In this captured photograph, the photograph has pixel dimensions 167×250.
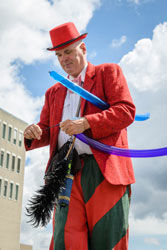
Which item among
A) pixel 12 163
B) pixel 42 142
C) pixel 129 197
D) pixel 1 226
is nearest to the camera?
pixel 129 197

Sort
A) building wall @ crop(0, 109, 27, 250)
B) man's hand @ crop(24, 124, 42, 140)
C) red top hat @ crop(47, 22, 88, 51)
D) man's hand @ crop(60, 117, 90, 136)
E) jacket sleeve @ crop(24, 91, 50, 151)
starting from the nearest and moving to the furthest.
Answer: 1. man's hand @ crop(60, 117, 90, 136)
2. man's hand @ crop(24, 124, 42, 140)
3. red top hat @ crop(47, 22, 88, 51)
4. jacket sleeve @ crop(24, 91, 50, 151)
5. building wall @ crop(0, 109, 27, 250)

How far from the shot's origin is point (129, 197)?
3.57 meters

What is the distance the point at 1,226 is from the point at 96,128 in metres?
46.2

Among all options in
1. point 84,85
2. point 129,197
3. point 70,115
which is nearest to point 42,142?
point 70,115

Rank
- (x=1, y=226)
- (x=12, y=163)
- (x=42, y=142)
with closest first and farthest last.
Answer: (x=42, y=142) → (x=1, y=226) → (x=12, y=163)

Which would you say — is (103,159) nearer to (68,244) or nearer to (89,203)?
(89,203)

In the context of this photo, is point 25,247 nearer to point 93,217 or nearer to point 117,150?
point 93,217

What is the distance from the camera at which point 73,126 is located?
129 inches

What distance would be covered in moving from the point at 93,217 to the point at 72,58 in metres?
1.32

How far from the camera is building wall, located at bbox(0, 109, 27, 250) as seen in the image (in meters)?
48.0

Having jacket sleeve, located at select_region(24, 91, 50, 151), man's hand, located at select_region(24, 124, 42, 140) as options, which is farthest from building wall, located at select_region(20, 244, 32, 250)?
man's hand, located at select_region(24, 124, 42, 140)

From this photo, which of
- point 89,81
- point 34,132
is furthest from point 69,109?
point 34,132

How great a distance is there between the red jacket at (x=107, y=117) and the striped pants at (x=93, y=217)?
0.32 ft

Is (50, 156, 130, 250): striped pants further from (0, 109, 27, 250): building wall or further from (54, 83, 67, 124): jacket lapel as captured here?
(0, 109, 27, 250): building wall
